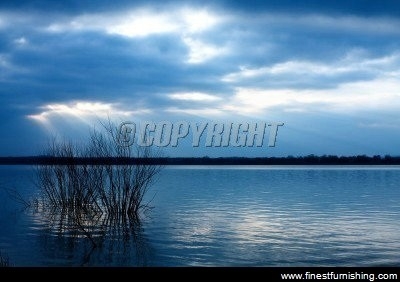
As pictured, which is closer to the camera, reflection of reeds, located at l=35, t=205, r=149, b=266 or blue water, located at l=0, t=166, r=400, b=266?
blue water, located at l=0, t=166, r=400, b=266

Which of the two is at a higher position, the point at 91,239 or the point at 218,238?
the point at 218,238

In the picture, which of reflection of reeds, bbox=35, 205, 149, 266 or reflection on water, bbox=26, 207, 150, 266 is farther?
reflection of reeds, bbox=35, 205, 149, 266

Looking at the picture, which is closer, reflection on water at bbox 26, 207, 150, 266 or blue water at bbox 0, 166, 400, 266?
blue water at bbox 0, 166, 400, 266

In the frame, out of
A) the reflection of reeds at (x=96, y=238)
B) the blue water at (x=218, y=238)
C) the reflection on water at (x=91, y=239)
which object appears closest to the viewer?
the blue water at (x=218, y=238)

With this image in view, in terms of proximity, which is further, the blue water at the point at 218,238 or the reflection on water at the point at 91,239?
the reflection on water at the point at 91,239

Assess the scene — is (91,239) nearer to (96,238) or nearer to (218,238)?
(96,238)

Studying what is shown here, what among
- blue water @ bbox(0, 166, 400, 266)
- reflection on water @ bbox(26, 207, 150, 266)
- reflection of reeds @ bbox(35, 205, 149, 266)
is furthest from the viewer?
reflection of reeds @ bbox(35, 205, 149, 266)

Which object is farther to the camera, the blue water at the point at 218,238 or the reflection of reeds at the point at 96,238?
the reflection of reeds at the point at 96,238

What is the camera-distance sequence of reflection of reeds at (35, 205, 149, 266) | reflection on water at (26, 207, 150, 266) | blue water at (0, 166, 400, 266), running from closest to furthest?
blue water at (0, 166, 400, 266) → reflection on water at (26, 207, 150, 266) → reflection of reeds at (35, 205, 149, 266)

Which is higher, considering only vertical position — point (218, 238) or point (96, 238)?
point (218, 238)

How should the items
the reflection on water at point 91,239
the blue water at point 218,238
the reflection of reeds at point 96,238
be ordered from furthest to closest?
1. the reflection of reeds at point 96,238
2. the reflection on water at point 91,239
3. the blue water at point 218,238

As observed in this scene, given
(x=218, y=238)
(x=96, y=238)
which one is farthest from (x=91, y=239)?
(x=218, y=238)

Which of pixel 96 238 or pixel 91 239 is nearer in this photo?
pixel 91 239
